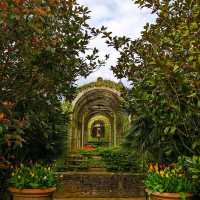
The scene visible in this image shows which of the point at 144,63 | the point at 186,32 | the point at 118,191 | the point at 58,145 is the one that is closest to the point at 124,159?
the point at 118,191

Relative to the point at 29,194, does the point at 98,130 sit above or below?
above

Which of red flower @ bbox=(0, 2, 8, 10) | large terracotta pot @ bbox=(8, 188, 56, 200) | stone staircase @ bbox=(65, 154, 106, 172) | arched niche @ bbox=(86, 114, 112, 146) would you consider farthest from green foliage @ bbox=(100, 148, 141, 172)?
arched niche @ bbox=(86, 114, 112, 146)

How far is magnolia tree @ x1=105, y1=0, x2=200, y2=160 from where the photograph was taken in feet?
17.4

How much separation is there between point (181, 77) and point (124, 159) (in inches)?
284

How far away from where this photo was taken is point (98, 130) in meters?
30.7

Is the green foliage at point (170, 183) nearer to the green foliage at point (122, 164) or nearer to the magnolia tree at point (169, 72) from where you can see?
the magnolia tree at point (169, 72)

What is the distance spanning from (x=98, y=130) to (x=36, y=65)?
25.0 m

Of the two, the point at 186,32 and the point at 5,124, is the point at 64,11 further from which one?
the point at 5,124

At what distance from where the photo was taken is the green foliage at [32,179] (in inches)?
235

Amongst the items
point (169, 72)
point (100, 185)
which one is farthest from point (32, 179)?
point (100, 185)

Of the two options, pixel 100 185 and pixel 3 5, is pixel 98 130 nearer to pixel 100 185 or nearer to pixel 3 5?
pixel 100 185

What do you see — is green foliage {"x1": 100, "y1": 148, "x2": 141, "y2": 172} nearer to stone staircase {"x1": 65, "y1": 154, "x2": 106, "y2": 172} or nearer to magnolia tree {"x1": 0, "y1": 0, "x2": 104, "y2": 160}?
stone staircase {"x1": 65, "y1": 154, "x2": 106, "y2": 172}

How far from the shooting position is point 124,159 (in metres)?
12.1

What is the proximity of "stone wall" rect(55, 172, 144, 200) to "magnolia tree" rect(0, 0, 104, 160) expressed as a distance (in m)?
2.15
